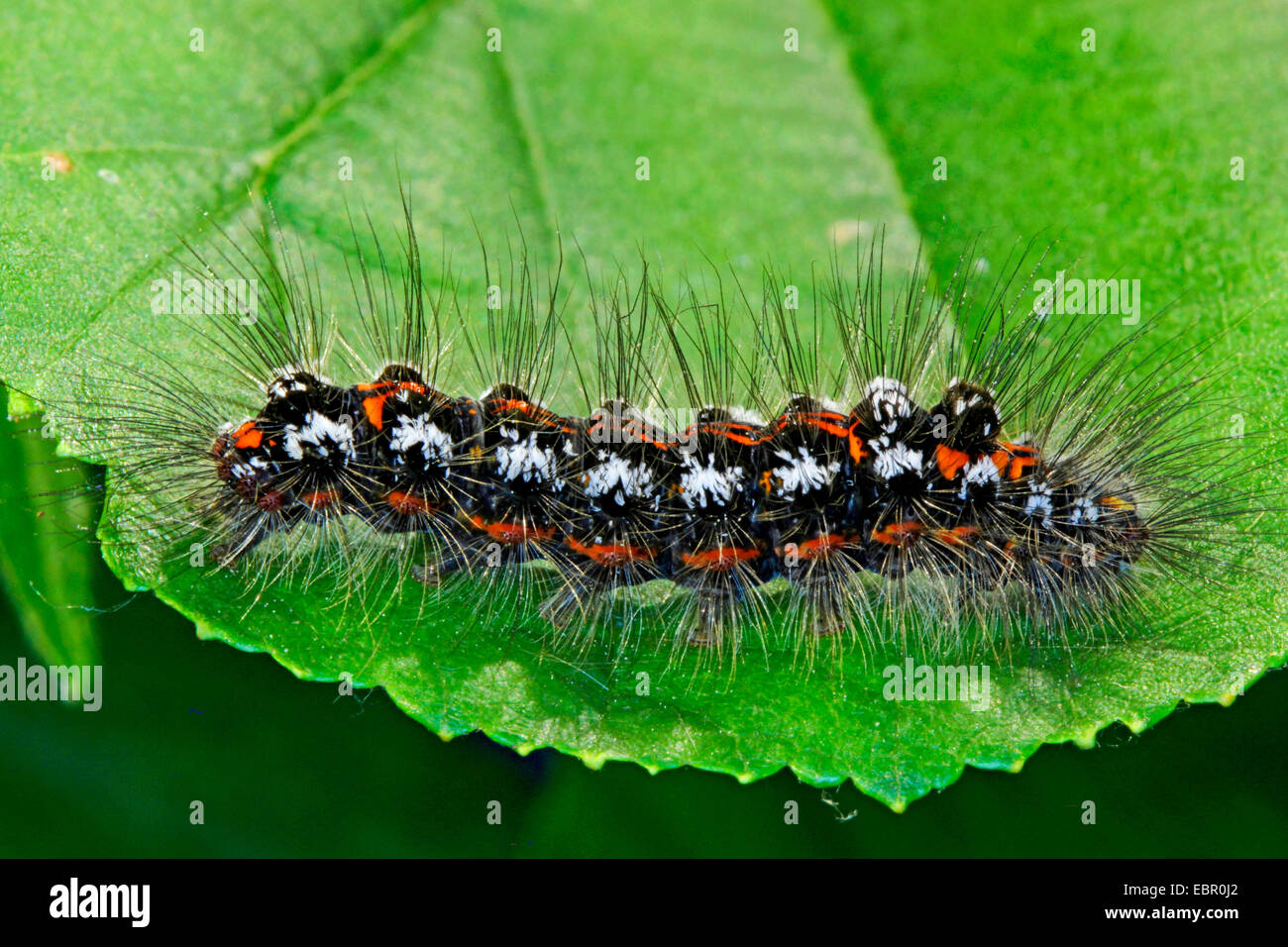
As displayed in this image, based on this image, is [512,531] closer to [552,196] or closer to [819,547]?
[819,547]

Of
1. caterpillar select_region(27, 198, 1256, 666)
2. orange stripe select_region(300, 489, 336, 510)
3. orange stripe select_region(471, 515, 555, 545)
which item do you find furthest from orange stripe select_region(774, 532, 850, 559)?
orange stripe select_region(300, 489, 336, 510)

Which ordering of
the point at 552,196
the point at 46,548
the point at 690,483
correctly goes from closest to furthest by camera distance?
1. the point at 46,548
2. the point at 690,483
3. the point at 552,196

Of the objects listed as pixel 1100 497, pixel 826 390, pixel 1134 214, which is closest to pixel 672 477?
pixel 826 390

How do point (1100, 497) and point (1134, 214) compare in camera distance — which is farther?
point (1134, 214)

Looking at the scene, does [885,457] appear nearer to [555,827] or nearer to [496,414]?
[496,414]

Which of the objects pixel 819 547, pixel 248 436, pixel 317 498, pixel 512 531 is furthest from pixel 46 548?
pixel 819 547

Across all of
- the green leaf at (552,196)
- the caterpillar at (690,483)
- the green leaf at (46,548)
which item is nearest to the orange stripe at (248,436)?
the caterpillar at (690,483)

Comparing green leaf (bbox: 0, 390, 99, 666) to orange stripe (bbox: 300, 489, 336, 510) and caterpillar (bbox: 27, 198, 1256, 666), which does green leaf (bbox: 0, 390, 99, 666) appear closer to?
caterpillar (bbox: 27, 198, 1256, 666)
